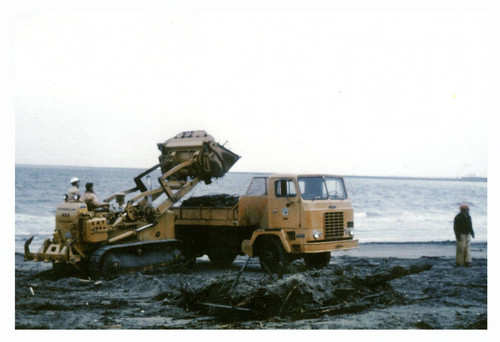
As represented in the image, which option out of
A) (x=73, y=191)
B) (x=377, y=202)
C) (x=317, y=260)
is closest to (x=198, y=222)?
(x=317, y=260)

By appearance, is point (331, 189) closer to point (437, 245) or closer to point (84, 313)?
point (84, 313)

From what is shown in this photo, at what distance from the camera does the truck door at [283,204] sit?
13.7m

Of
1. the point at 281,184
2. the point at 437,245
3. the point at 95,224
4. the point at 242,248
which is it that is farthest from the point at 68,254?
the point at 437,245

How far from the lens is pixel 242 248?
47.5 feet

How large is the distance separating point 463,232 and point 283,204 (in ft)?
13.7

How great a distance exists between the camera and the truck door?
13.7 meters

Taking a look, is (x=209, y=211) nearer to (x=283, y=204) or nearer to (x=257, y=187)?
(x=257, y=187)

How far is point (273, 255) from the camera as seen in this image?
14.1 meters

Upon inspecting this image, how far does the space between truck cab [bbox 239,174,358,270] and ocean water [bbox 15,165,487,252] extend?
1.23 m

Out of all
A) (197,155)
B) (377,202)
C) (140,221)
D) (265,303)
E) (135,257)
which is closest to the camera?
(265,303)

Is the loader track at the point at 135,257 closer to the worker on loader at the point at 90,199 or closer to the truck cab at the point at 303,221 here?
the worker on loader at the point at 90,199

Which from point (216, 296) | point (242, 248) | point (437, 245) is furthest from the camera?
point (437, 245)

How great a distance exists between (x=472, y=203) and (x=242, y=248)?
523 centimetres

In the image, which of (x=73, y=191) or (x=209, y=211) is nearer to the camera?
(x=73, y=191)
